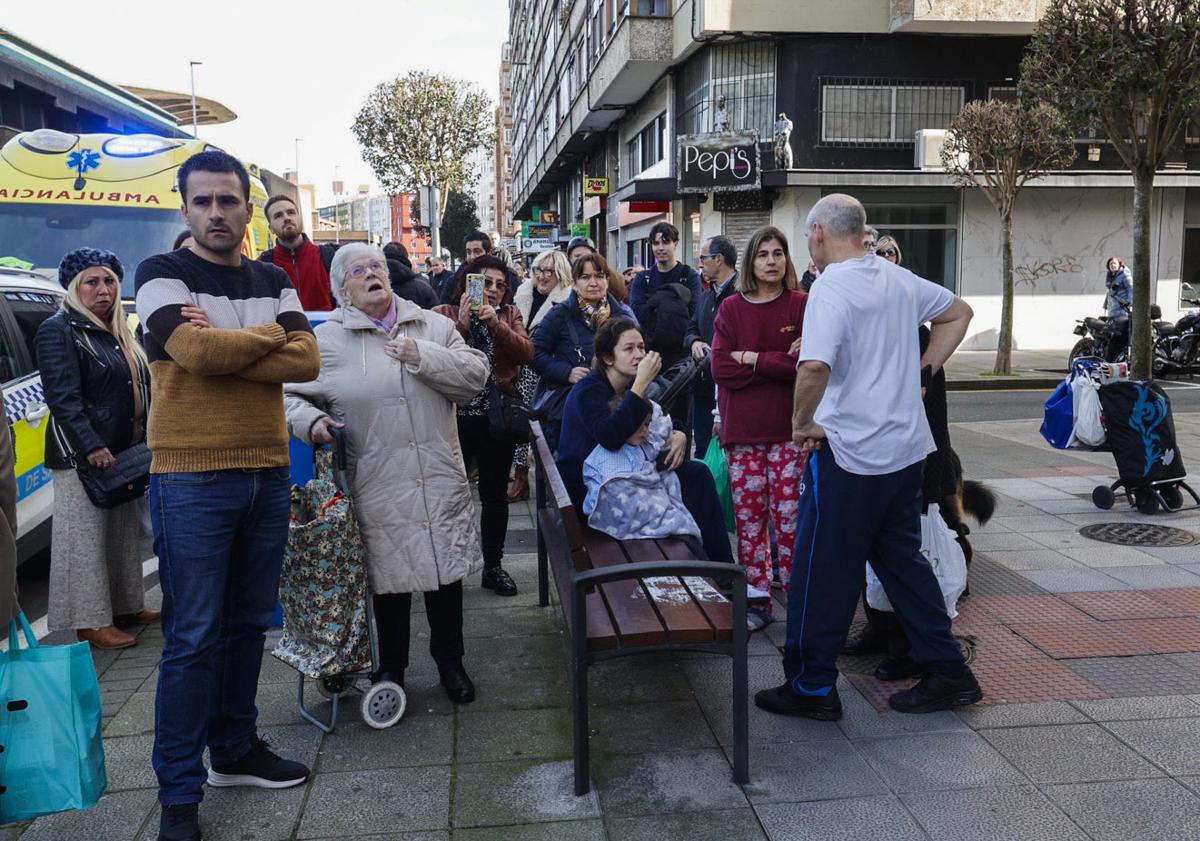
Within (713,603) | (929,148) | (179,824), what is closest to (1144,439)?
(713,603)

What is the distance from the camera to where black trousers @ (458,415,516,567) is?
5.48 m

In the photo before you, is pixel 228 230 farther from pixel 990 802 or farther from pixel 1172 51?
pixel 1172 51

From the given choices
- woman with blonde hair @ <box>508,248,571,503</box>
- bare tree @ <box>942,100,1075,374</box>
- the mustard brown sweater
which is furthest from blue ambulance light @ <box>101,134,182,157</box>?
bare tree @ <box>942,100,1075,374</box>

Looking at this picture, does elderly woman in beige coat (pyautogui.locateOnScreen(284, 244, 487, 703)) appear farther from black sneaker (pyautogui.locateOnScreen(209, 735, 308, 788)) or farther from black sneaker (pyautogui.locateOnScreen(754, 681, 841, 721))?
black sneaker (pyautogui.locateOnScreen(754, 681, 841, 721))

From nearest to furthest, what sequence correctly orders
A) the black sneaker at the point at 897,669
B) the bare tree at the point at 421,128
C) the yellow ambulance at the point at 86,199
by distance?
the black sneaker at the point at 897,669, the yellow ambulance at the point at 86,199, the bare tree at the point at 421,128

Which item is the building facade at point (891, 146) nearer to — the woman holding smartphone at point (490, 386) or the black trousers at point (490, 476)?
the woman holding smartphone at point (490, 386)

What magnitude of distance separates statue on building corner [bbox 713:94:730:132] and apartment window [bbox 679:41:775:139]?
2 cm

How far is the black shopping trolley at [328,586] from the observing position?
367cm

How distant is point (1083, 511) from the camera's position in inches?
286

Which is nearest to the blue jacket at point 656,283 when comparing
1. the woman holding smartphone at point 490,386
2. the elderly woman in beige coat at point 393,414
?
the woman holding smartphone at point 490,386

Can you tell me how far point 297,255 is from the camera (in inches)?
279

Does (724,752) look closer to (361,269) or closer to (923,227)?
(361,269)

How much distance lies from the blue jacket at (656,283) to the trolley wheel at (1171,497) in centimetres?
351

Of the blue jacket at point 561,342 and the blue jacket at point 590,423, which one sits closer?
the blue jacket at point 590,423
